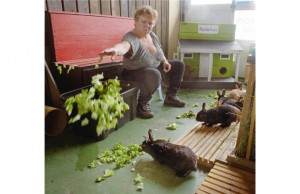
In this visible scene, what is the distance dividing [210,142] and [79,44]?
1.61m

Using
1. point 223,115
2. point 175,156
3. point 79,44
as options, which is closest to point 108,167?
point 175,156

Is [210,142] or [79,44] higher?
[79,44]

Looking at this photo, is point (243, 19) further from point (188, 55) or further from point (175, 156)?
point (175, 156)

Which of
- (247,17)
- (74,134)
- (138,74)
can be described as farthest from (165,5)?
(74,134)

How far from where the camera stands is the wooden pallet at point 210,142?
5.15ft

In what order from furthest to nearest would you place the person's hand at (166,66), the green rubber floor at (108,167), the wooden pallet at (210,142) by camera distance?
the person's hand at (166,66) < the wooden pallet at (210,142) < the green rubber floor at (108,167)

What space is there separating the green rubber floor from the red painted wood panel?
0.79m

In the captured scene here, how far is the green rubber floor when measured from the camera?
1359 millimetres

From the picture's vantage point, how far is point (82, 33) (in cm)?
247

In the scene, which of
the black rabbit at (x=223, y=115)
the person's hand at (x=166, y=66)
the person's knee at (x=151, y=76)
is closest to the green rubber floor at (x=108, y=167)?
the black rabbit at (x=223, y=115)

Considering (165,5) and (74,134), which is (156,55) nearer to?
(74,134)

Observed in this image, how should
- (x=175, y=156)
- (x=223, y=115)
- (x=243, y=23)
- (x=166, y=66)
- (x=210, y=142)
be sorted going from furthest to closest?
(x=243, y=23) < (x=166, y=66) < (x=223, y=115) < (x=210, y=142) < (x=175, y=156)

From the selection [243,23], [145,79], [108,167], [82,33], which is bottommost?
[108,167]

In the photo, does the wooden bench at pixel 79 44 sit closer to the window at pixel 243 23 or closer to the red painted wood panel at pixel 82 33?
the red painted wood panel at pixel 82 33
